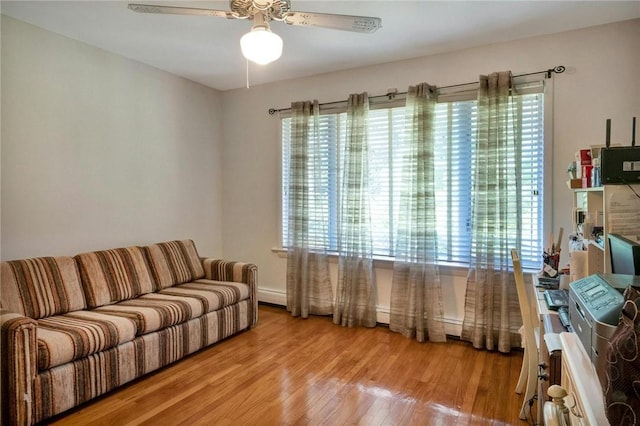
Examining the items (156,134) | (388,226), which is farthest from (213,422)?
(156,134)

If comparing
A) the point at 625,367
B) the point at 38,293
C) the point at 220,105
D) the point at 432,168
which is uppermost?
the point at 220,105

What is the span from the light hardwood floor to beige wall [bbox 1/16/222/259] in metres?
1.43

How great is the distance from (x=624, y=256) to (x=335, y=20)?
175 centimetres

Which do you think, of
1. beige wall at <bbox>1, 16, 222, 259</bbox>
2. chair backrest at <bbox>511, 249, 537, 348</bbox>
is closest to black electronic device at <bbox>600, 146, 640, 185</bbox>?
chair backrest at <bbox>511, 249, 537, 348</bbox>

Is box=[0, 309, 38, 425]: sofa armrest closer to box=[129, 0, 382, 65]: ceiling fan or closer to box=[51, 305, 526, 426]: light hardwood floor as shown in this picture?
box=[51, 305, 526, 426]: light hardwood floor

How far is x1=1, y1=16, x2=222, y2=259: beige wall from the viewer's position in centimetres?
278

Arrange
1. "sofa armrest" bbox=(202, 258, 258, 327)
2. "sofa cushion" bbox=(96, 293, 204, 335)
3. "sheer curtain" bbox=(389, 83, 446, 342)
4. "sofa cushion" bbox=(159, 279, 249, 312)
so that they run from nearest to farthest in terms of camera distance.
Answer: "sofa cushion" bbox=(96, 293, 204, 335)
"sofa cushion" bbox=(159, 279, 249, 312)
"sheer curtain" bbox=(389, 83, 446, 342)
"sofa armrest" bbox=(202, 258, 258, 327)

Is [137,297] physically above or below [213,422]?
above

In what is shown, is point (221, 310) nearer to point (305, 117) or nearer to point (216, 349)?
point (216, 349)

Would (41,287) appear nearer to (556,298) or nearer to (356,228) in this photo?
(356,228)

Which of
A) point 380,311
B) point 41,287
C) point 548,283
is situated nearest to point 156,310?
point 41,287

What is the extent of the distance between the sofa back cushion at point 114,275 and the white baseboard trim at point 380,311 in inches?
56.8

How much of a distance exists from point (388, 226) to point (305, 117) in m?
1.45

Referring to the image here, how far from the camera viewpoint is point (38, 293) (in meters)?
2.59
